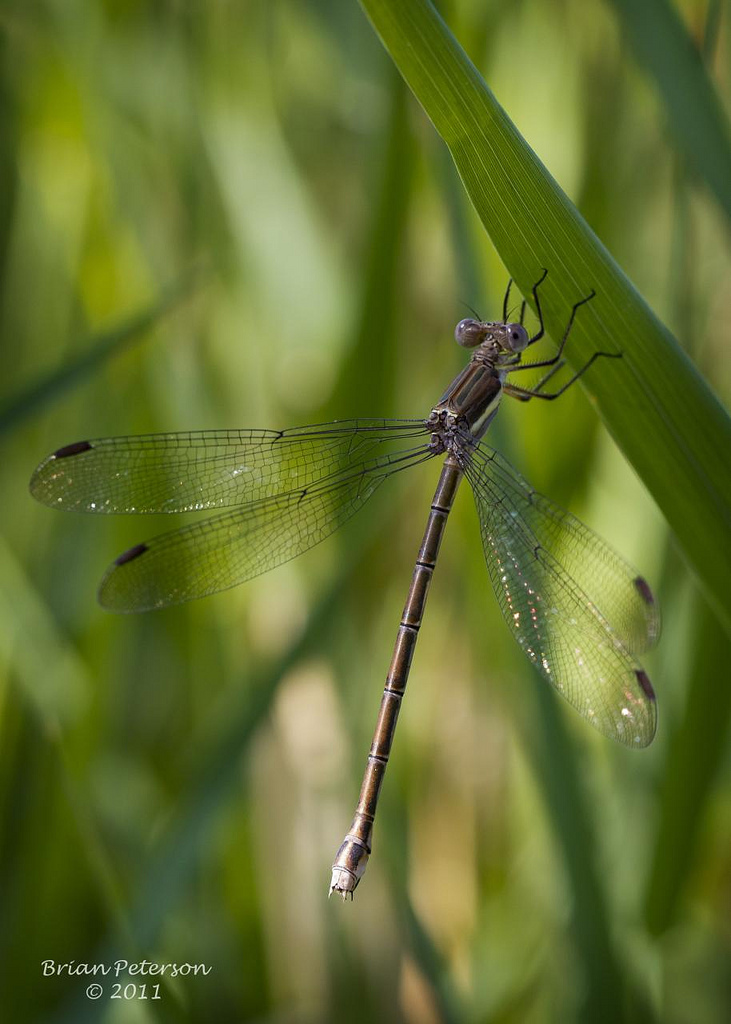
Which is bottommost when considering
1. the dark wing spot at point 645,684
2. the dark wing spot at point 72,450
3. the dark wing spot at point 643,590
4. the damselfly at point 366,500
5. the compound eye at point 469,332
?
the dark wing spot at point 645,684

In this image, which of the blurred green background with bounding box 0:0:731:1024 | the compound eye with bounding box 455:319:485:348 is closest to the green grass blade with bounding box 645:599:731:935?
the blurred green background with bounding box 0:0:731:1024

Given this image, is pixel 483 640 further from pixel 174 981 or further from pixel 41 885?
pixel 41 885

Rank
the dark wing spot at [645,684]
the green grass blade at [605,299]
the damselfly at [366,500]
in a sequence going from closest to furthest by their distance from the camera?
the green grass blade at [605,299] → the dark wing spot at [645,684] → the damselfly at [366,500]

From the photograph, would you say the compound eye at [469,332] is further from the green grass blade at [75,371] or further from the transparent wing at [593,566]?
the green grass blade at [75,371]

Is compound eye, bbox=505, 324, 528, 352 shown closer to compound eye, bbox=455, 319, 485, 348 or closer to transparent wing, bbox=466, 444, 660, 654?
compound eye, bbox=455, 319, 485, 348

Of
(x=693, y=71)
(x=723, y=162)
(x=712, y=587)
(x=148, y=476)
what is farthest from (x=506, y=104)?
(x=712, y=587)

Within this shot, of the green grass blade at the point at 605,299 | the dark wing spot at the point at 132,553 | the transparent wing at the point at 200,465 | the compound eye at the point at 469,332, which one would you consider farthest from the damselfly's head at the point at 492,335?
the dark wing spot at the point at 132,553

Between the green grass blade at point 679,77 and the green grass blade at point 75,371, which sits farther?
the green grass blade at point 75,371
